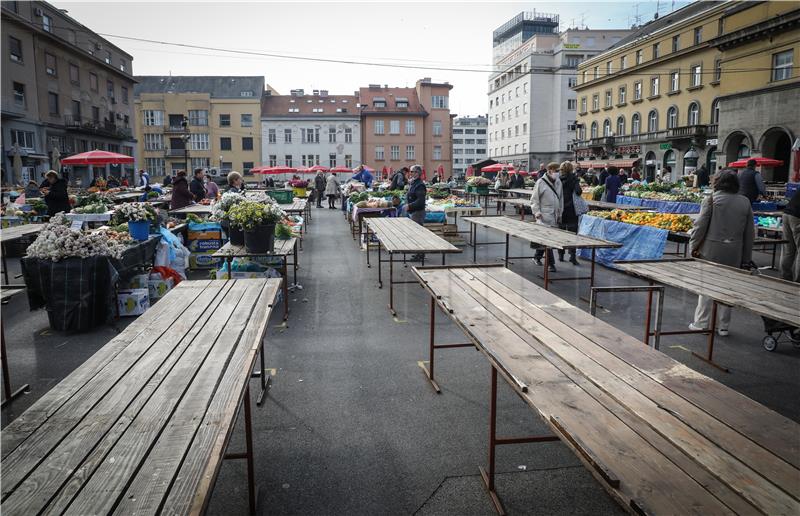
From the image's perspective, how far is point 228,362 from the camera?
3133mm

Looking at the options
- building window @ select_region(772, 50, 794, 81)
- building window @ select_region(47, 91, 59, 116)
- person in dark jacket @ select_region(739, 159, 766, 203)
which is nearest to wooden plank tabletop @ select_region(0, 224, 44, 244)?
person in dark jacket @ select_region(739, 159, 766, 203)

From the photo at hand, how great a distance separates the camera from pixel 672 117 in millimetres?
46281

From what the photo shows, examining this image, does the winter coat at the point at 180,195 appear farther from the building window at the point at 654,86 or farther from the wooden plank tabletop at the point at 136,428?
the building window at the point at 654,86

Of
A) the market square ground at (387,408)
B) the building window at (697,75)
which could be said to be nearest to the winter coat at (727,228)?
the market square ground at (387,408)

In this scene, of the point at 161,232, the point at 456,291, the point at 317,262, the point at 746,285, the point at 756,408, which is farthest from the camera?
the point at 317,262

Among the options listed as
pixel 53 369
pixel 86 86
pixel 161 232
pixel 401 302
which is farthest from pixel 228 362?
pixel 86 86

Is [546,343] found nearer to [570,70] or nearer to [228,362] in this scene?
[228,362]

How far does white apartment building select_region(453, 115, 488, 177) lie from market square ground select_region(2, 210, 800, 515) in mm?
149267

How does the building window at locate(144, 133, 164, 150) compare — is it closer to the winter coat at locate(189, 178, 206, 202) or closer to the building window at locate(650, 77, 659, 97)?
the building window at locate(650, 77, 659, 97)

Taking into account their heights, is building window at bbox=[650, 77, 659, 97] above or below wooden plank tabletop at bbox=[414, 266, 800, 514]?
above

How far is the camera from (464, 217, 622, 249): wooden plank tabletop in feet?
24.8

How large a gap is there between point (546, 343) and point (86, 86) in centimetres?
5189

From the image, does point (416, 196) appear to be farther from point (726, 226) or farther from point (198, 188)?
point (198, 188)

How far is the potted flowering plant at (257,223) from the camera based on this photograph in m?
7.23
